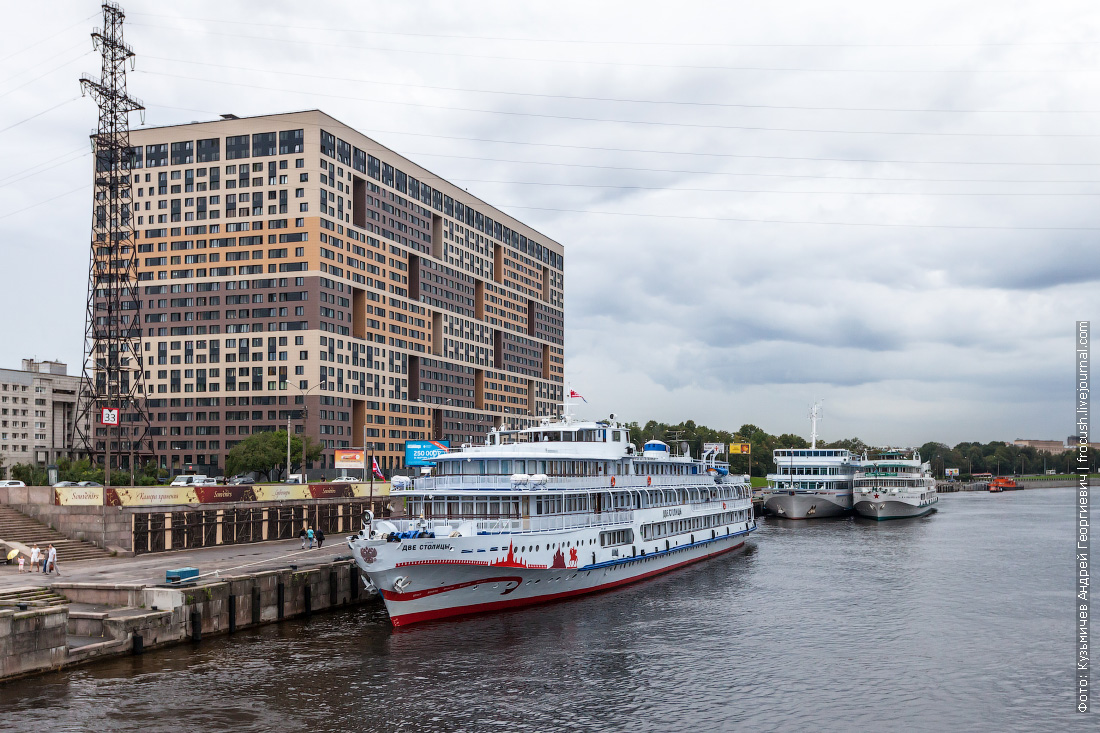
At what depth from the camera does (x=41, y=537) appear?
179 ft

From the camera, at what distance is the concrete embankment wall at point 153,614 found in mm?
34281

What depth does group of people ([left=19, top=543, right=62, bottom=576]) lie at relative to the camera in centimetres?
4694

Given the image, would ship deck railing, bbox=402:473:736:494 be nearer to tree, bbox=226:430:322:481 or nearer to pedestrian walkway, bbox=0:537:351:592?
pedestrian walkway, bbox=0:537:351:592

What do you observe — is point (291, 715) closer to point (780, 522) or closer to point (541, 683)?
point (541, 683)

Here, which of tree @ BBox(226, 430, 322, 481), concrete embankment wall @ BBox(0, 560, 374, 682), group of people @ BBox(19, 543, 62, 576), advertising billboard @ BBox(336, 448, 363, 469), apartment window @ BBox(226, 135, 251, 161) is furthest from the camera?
apartment window @ BBox(226, 135, 251, 161)

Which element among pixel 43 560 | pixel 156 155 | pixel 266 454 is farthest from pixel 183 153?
pixel 43 560

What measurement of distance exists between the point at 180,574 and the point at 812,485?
104152 millimetres

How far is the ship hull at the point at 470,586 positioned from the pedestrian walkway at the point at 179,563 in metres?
9.59

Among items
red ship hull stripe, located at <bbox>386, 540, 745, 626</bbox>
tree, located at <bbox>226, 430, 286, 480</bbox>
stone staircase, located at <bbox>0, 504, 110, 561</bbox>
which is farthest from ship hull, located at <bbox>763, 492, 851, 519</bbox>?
stone staircase, located at <bbox>0, 504, 110, 561</bbox>

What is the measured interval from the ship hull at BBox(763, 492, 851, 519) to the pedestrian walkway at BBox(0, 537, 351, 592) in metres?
80.7

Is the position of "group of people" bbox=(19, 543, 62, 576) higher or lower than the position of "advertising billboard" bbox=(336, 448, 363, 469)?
lower

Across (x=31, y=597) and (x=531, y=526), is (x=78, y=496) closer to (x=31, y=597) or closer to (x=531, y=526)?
(x=31, y=597)

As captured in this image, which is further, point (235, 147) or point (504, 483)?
point (235, 147)

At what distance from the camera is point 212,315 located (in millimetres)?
151000
